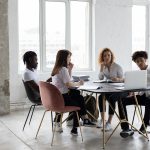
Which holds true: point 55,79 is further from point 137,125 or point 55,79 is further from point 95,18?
point 95,18

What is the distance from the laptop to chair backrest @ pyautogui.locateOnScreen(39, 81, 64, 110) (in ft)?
2.65

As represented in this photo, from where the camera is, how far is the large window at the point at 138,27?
8578mm

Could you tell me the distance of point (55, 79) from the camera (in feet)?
15.9

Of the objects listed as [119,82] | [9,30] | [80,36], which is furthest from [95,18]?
[119,82]

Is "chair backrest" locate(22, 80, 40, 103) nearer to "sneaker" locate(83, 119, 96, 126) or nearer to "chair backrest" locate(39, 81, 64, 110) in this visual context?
"chair backrest" locate(39, 81, 64, 110)

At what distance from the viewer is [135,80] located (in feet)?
14.3

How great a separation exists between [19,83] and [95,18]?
2.26m

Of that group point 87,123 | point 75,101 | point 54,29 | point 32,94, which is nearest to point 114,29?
point 54,29

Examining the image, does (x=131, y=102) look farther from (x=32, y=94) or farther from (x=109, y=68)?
(x=32, y=94)

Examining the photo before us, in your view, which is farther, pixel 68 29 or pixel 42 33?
pixel 68 29

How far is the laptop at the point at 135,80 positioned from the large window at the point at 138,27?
4.17 meters

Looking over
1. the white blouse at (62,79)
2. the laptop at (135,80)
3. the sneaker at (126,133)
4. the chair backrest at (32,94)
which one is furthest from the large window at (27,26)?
the laptop at (135,80)

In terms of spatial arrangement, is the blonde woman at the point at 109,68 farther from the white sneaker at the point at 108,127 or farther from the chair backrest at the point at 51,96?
the chair backrest at the point at 51,96

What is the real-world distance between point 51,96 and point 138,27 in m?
4.80
